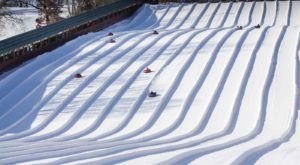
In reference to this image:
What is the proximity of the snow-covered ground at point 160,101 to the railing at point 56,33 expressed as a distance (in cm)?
40

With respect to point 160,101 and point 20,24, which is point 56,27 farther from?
point 20,24

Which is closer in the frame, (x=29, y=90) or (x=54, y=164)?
(x=54, y=164)

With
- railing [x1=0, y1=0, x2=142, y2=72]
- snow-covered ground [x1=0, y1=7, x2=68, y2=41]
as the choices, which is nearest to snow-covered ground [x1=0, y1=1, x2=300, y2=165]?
railing [x1=0, y1=0, x2=142, y2=72]

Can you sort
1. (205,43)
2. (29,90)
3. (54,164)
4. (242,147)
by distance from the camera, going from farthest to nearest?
(205,43) → (29,90) → (242,147) → (54,164)

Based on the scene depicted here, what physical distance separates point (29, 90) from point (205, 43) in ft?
15.7

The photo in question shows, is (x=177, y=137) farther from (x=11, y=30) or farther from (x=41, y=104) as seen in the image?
(x=11, y=30)

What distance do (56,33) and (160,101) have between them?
554 centimetres

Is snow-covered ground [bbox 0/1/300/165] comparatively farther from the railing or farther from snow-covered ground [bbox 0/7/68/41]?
snow-covered ground [bbox 0/7/68/41]

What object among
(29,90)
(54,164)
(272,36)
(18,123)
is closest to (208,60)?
(272,36)

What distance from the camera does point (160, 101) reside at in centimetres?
835

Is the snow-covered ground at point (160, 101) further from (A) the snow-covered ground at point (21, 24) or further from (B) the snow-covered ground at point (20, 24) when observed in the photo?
(B) the snow-covered ground at point (20, 24)

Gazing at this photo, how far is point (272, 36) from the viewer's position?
12.4m

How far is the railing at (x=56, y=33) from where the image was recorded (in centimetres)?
1081

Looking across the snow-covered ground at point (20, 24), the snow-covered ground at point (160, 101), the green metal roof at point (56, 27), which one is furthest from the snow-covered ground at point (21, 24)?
the snow-covered ground at point (160, 101)
